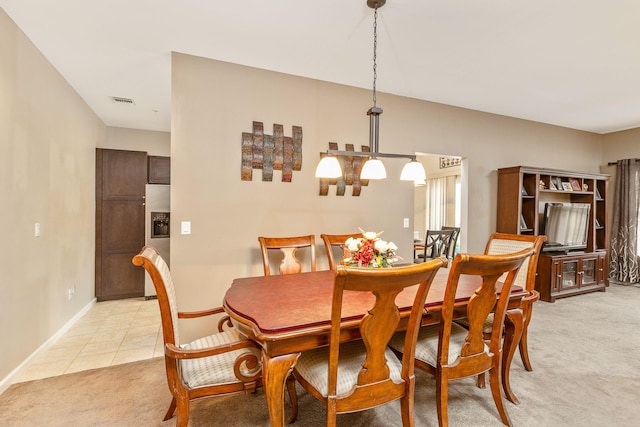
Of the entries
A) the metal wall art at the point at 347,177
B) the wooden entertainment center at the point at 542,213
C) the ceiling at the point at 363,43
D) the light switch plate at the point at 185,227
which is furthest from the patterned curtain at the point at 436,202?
the light switch plate at the point at 185,227

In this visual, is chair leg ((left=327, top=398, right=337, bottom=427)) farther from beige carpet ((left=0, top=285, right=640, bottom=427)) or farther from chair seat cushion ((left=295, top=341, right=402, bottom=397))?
beige carpet ((left=0, top=285, right=640, bottom=427))

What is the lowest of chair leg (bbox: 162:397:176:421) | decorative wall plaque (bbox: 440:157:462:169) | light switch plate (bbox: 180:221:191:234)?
chair leg (bbox: 162:397:176:421)

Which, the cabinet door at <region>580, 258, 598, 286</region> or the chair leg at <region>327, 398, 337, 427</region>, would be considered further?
the cabinet door at <region>580, 258, 598, 286</region>

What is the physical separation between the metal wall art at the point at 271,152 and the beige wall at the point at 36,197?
5.68 ft

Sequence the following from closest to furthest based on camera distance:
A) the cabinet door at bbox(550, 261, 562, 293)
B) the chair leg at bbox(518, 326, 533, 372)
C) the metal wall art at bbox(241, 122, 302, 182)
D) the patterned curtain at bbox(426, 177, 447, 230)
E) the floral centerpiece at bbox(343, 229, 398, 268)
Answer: the floral centerpiece at bbox(343, 229, 398, 268)
the chair leg at bbox(518, 326, 533, 372)
the metal wall art at bbox(241, 122, 302, 182)
the cabinet door at bbox(550, 261, 562, 293)
the patterned curtain at bbox(426, 177, 447, 230)

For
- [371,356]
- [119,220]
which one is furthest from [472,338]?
[119,220]

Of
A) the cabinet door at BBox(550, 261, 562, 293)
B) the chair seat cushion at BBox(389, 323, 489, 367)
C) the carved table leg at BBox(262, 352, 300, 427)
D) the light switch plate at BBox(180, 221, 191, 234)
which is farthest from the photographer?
the cabinet door at BBox(550, 261, 562, 293)

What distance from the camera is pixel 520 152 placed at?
4844mm

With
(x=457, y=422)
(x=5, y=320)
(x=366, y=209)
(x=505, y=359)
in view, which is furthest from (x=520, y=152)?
(x=5, y=320)

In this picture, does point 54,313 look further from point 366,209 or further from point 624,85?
point 624,85

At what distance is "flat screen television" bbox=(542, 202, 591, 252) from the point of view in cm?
471

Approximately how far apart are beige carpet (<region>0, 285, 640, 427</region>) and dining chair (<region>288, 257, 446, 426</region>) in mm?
536

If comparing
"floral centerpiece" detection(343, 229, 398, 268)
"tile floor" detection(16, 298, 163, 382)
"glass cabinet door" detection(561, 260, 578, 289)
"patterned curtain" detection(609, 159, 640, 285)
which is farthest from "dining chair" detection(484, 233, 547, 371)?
"patterned curtain" detection(609, 159, 640, 285)

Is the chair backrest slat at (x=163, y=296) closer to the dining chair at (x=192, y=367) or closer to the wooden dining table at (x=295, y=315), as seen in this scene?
the dining chair at (x=192, y=367)
